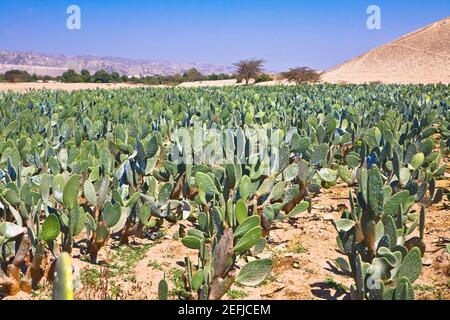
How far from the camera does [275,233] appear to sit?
3518mm

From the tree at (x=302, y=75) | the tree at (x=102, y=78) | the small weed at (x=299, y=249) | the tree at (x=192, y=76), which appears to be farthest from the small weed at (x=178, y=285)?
the tree at (x=192, y=76)

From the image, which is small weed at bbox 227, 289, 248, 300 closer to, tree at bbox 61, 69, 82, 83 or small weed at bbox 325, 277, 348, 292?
small weed at bbox 325, 277, 348, 292

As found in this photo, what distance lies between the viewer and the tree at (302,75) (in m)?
40.5

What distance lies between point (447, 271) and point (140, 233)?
6.45ft

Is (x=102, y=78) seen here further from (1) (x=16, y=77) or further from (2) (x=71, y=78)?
(1) (x=16, y=77)

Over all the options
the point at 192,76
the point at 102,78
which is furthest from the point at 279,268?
the point at 192,76

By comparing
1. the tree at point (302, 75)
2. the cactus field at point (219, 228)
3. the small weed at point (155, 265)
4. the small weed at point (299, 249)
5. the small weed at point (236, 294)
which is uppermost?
the tree at point (302, 75)

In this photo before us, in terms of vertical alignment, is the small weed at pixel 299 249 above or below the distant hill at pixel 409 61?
below

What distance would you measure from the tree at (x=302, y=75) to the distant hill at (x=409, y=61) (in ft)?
10.8

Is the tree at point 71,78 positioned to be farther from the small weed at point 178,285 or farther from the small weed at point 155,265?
the small weed at point 178,285

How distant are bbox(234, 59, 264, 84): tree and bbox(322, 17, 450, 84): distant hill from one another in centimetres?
663

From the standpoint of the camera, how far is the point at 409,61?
174 feet

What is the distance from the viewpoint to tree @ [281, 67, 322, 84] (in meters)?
40.5

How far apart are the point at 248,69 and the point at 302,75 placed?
6997mm
